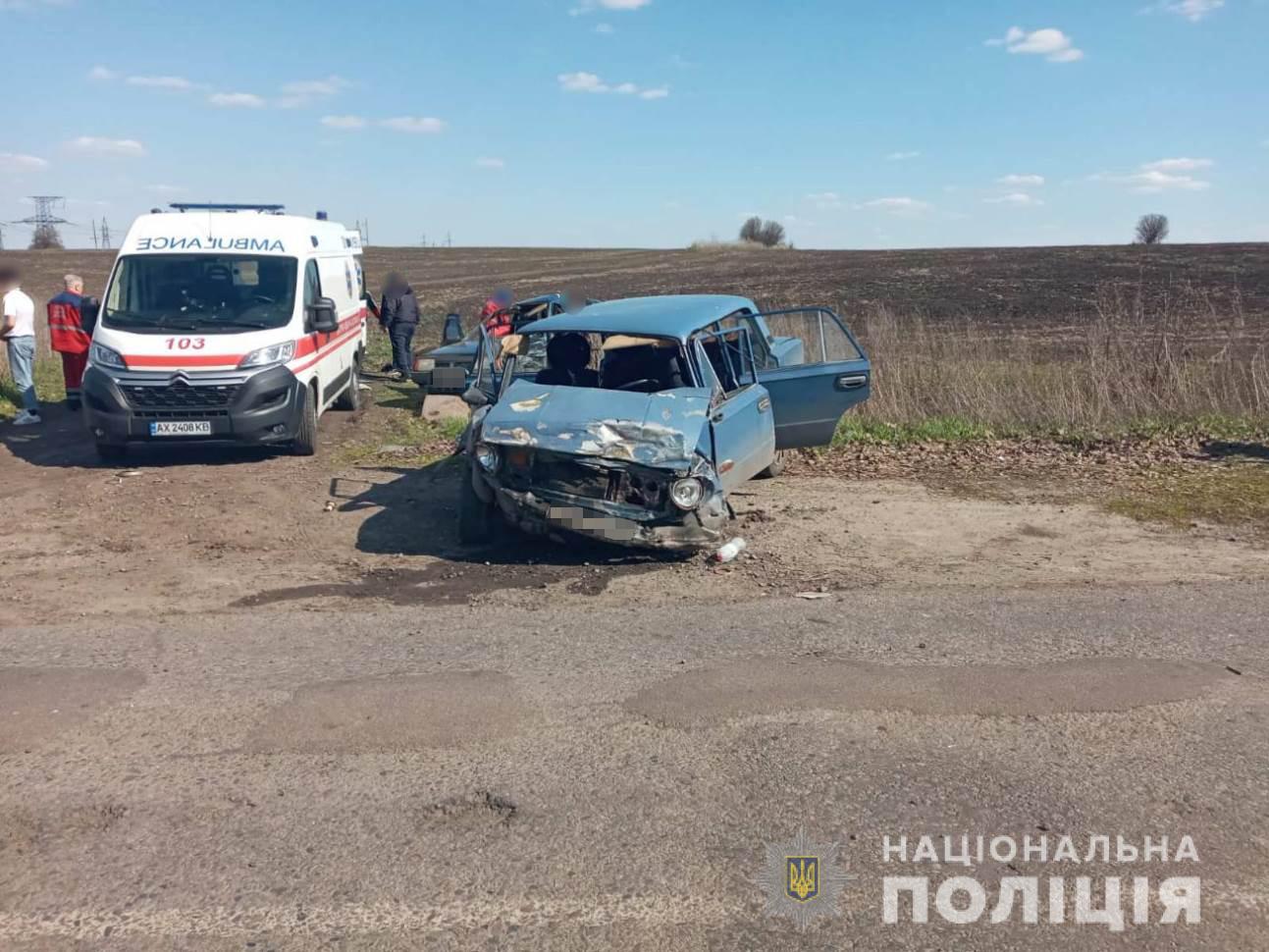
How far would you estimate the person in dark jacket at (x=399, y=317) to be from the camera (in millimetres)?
17969

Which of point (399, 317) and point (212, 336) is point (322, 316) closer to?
point (212, 336)

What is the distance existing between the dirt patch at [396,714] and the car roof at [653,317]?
3688 millimetres

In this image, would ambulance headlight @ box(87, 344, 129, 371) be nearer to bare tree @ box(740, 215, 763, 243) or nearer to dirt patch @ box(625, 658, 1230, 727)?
dirt patch @ box(625, 658, 1230, 727)

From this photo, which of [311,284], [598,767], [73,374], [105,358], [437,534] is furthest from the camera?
[73,374]

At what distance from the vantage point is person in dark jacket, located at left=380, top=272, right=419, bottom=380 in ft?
Answer: 59.0

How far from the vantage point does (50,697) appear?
16.4 ft

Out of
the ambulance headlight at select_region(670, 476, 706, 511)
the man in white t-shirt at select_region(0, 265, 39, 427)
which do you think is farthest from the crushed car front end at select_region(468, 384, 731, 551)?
the man in white t-shirt at select_region(0, 265, 39, 427)

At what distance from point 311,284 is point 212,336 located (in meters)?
1.60

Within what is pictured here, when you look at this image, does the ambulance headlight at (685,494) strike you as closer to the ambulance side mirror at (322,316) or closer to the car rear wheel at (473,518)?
the car rear wheel at (473,518)

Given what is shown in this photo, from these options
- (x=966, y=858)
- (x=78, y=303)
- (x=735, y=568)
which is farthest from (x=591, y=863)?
(x=78, y=303)

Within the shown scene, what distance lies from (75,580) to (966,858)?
6.23m

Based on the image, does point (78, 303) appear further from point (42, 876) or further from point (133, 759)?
point (42, 876)

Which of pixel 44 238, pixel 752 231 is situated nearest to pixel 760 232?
pixel 752 231

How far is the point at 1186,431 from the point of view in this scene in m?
12.0
